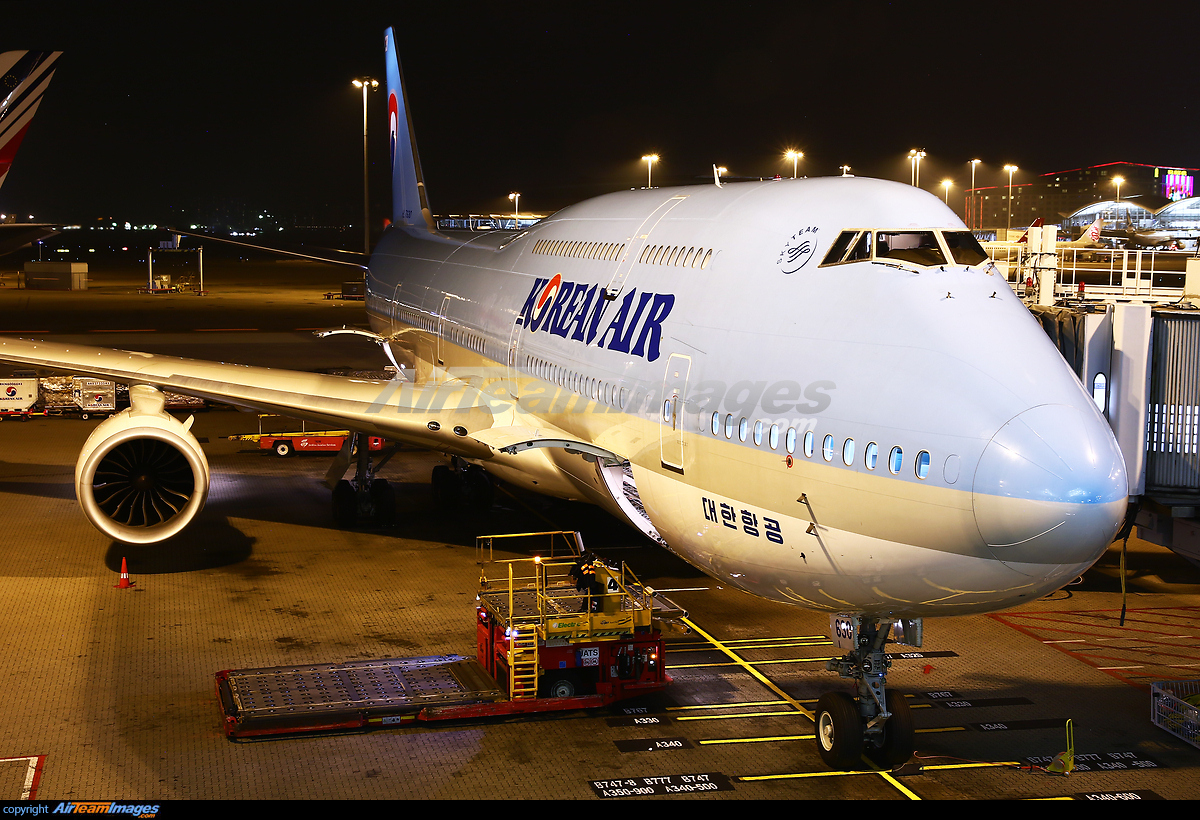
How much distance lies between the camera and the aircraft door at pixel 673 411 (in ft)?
35.0

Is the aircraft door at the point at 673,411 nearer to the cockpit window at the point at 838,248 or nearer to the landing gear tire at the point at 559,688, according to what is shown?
the cockpit window at the point at 838,248

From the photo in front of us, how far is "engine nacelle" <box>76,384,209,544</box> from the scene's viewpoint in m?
17.2

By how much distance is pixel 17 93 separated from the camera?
77.3ft

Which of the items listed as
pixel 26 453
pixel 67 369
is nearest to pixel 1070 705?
pixel 67 369

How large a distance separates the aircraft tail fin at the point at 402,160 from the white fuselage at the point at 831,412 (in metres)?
18.2

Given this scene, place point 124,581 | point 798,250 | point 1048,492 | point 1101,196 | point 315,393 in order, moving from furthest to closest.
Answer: point 1101,196 → point 315,393 → point 124,581 → point 798,250 → point 1048,492

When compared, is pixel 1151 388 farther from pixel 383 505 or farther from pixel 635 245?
pixel 383 505

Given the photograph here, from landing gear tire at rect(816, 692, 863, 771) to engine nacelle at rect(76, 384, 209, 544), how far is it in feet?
33.4

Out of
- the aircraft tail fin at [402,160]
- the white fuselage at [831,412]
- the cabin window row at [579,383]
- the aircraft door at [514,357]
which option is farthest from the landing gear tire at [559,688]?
the aircraft tail fin at [402,160]

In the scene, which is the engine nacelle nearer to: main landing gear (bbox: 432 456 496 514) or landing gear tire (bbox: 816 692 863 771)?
main landing gear (bbox: 432 456 496 514)

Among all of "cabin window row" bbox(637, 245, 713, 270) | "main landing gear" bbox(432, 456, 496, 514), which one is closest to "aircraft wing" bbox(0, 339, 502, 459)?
"main landing gear" bbox(432, 456, 496, 514)

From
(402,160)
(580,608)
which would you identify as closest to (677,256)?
(580,608)

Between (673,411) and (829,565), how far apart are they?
2452mm

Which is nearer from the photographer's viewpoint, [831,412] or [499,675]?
[831,412]
